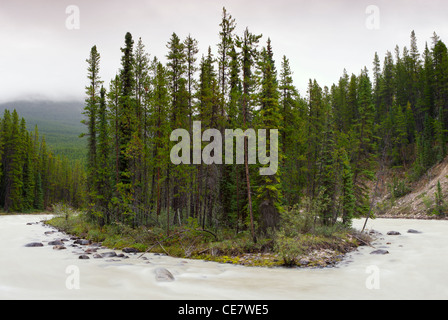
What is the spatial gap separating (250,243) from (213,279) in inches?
243

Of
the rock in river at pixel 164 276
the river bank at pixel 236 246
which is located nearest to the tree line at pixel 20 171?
the river bank at pixel 236 246

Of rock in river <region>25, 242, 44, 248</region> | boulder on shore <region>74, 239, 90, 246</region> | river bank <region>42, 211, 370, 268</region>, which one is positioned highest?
river bank <region>42, 211, 370, 268</region>

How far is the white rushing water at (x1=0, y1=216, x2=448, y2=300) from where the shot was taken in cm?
1095

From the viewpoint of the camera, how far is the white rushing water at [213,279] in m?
11.0

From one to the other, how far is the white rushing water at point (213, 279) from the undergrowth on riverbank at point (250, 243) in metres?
1.09

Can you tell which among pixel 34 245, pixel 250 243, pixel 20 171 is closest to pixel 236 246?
pixel 250 243

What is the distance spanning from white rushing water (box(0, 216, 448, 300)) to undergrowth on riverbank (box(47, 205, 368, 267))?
3.59 ft

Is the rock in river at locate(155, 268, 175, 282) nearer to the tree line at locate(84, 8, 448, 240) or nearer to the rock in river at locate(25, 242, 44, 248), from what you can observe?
the tree line at locate(84, 8, 448, 240)

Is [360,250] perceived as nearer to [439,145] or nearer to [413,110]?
[439,145]

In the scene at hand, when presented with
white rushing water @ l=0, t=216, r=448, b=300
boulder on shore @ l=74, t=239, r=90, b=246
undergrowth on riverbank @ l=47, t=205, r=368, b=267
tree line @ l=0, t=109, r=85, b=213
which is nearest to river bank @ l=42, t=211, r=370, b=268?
undergrowth on riverbank @ l=47, t=205, r=368, b=267

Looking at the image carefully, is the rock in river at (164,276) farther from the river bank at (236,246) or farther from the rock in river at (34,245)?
the rock in river at (34,245)

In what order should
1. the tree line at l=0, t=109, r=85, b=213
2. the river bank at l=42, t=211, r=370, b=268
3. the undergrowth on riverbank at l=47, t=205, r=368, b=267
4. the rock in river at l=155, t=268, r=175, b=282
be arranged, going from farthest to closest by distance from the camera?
the tree line at l=0, t=109, r=85, b=213
the undergrowth on riverbank at l=47, t=205, r=368, b=267
the river bank at l=42, t=211, r=370, b=268
the rock in river at l=155, t=268, r=175, b=282

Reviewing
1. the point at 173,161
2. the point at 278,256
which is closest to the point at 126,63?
the point at 173,161

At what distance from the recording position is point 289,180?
27328mm
